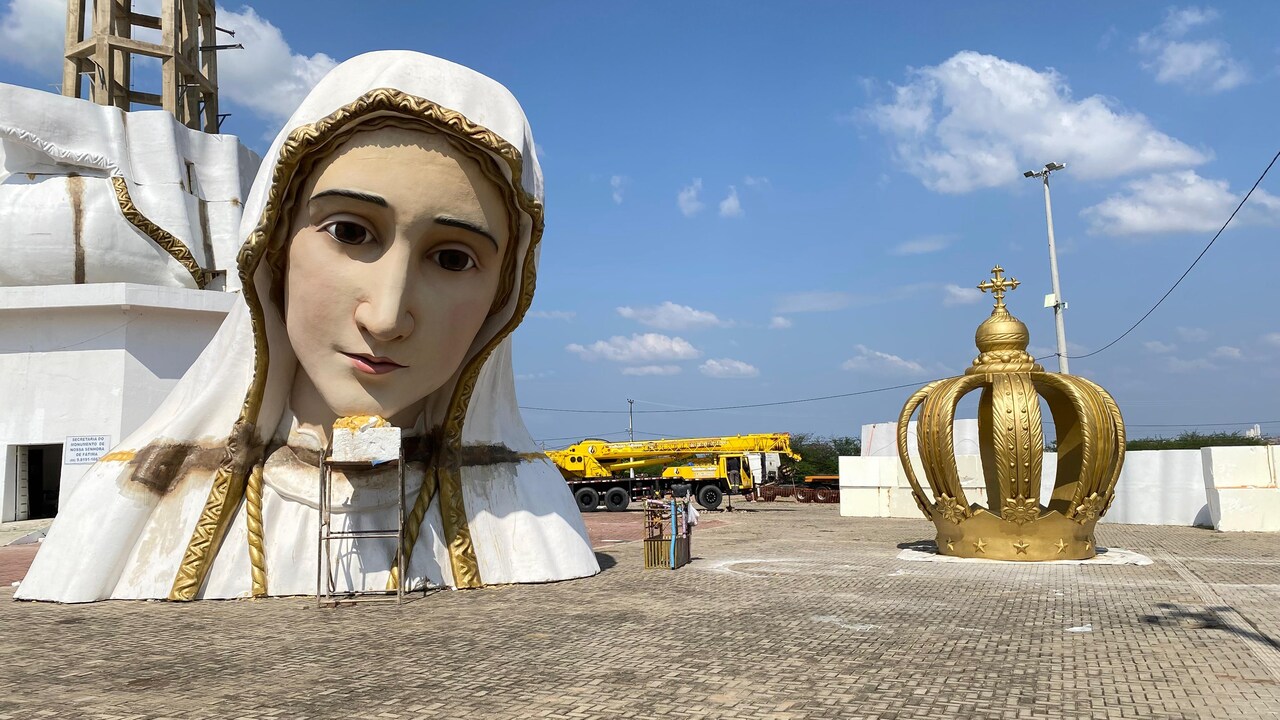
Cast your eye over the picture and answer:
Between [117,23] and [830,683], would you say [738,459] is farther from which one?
[117,23]

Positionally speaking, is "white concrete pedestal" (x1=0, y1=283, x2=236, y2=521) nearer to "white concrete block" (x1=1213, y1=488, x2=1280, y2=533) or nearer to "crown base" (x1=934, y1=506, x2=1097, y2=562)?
"crown base" (x1=934, y1=506, x2=1097, y2=562)

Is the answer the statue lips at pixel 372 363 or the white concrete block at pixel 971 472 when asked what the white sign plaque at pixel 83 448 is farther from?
the white concrete block at pixel 971 472

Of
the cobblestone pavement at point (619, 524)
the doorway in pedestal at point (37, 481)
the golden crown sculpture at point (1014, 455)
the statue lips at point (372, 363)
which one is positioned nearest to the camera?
the statue lips at point (372, 363)

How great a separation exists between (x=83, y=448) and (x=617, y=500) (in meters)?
14.3

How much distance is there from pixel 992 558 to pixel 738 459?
654 inches

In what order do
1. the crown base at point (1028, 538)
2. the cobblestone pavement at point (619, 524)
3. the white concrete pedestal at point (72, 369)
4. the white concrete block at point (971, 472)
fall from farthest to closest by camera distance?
the white concrete block at point (971, 472) → the white concrete pedestal at point (72, 369) → the cobblestone pavement at point (619, 524) → the crown base at point (1028, 538)

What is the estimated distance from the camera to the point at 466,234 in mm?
7699

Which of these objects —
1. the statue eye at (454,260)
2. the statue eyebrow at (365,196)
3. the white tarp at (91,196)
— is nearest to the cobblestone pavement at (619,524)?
the statue eye at (454,260)

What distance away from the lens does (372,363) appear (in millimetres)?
7676

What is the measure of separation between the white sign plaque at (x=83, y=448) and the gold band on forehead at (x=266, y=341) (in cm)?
1407

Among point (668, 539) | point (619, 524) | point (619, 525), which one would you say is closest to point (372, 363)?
point (668, 539)

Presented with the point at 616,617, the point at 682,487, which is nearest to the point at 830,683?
the point at 616,617

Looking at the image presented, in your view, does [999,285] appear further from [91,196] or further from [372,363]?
[91,196]

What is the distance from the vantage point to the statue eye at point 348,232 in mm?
7520
